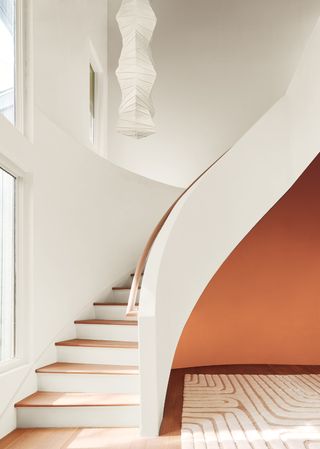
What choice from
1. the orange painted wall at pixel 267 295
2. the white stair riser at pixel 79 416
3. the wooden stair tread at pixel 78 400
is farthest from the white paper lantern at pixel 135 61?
the orange painted wall at pixel 267 295

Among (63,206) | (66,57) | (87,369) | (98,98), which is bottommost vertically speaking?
(87,369)

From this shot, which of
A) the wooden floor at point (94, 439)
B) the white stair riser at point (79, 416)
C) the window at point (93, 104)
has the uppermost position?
the window at point (93, 104)

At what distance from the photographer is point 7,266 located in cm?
470

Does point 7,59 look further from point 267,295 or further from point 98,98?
point 267,295

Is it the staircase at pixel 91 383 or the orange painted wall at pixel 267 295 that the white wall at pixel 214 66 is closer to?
the orange painted wall at pixel 267 295

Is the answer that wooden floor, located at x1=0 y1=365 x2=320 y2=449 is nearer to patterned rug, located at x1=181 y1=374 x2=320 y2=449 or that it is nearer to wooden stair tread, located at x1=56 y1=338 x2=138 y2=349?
patterned rug, located at x1=181 y1=374 x2=320 y2=449

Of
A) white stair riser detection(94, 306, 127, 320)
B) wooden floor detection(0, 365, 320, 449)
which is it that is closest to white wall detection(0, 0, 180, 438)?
white stair riser detection(94, 306, 127, 320)

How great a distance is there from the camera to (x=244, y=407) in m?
5.15

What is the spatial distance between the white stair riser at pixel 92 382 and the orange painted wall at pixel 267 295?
134 inches

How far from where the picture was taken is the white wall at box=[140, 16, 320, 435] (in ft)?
14.1

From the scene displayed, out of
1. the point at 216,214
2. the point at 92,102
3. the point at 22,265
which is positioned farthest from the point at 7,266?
the point at 92,102

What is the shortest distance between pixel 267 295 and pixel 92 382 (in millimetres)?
4063

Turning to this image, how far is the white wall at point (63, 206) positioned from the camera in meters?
4.91

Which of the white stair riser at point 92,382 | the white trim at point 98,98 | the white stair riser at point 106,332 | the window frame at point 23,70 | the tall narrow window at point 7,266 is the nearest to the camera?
the tall narrow window at point 7,266
